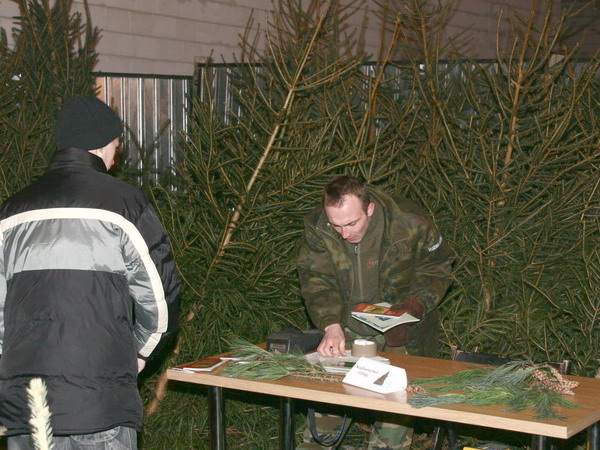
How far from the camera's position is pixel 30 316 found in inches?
117

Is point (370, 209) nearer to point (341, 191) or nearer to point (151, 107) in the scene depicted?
point (341, 191)

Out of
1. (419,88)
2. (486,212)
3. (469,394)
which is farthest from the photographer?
(419,88)

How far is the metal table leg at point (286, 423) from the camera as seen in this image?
12.8 feet

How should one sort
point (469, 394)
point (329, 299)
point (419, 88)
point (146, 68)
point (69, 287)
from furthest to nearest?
point (146, 68) → point (419, 88) → point (329, 299) → point (469, 394) → point (69, 287)

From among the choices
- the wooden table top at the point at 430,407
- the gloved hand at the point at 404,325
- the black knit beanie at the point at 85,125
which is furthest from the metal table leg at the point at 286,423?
A: the black knit beanie at the point at 85,125

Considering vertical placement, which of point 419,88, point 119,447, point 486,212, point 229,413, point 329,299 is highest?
point 419,88

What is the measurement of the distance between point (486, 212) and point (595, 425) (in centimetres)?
215

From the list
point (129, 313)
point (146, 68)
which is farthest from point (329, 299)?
point (146, 68)

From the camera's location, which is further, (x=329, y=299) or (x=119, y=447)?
(x=329, y=299)

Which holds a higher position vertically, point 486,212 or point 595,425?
point 486,212

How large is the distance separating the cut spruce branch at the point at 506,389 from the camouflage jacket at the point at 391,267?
886 millimetres

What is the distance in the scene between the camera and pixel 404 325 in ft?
13.9

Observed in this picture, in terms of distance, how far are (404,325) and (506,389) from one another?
1.09 m

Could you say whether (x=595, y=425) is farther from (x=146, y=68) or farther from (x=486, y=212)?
(x=146, y=68)
